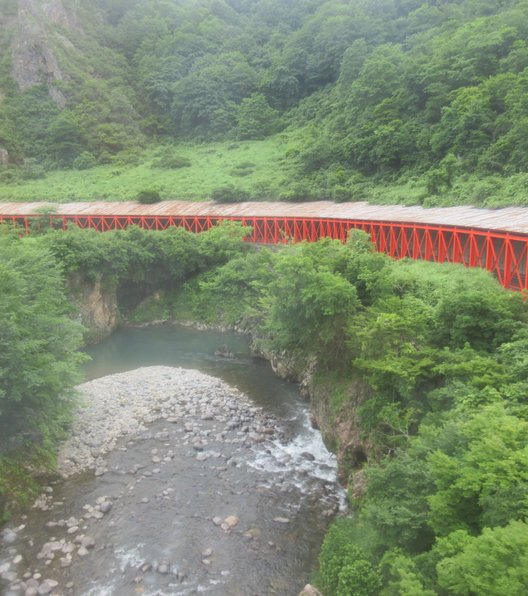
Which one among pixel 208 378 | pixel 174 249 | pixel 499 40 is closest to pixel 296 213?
pixel 174 249

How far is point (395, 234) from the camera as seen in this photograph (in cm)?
3039

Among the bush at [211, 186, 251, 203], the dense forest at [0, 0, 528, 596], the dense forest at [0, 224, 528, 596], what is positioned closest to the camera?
the dense forest at [0, 224, 528, 596]

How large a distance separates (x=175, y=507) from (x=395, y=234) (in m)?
21.3

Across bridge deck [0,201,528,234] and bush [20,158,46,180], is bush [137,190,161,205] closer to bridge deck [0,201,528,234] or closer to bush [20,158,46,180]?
bridge deck [0,201,528,234]

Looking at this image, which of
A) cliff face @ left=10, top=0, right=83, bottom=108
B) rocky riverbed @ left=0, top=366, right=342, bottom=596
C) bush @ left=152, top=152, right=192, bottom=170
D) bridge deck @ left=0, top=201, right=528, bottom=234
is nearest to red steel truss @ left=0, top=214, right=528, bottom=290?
bridge deck @ left=0, top=201, right=528, bottom=234

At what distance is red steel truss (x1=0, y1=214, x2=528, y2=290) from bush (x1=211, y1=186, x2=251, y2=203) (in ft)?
17.9

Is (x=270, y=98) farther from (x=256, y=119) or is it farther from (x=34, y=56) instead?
(x=34, y=56)

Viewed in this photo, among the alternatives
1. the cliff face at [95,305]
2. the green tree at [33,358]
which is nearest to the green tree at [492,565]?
the green tree at [33,358]

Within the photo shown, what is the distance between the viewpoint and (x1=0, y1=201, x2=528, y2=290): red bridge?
21.2m

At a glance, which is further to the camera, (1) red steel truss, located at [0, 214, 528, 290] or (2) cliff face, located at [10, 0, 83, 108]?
(2) cliff face, located at [10, 0, 83, 108]

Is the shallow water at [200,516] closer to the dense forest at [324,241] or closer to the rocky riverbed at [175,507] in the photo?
the rocky riverbed at [175,507]

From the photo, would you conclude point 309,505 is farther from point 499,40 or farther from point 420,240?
point 499,40

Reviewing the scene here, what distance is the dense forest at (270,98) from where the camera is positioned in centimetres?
4209

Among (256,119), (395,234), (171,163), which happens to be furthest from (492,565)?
(256,119)
